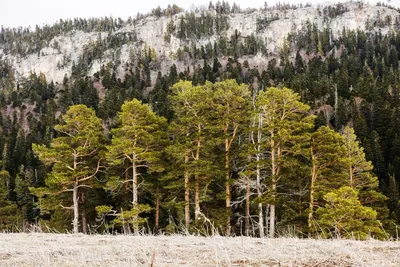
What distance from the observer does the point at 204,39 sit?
582 ft

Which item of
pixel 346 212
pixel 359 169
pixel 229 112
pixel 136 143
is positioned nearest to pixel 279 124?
pixel 229 112

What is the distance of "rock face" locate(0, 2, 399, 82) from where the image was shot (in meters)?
170

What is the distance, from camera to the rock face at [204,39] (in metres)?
170

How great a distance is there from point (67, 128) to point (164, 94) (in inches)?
2275

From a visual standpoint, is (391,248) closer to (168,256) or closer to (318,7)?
(168,256)

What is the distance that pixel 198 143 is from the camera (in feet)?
73.9

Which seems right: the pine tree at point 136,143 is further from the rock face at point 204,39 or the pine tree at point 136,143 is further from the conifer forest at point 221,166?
the rock face at point 204,39

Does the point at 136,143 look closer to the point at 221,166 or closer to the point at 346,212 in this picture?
the point at 221,166

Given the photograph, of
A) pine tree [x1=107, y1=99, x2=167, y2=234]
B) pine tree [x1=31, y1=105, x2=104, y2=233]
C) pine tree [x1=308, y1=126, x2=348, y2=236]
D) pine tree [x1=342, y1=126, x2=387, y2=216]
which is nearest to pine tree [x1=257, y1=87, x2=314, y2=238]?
pine tree [x1=308, y1=126, x2=348, y2=236]

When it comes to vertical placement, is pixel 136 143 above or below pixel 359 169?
above

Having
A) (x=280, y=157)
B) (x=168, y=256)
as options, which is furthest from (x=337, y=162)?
(x=168, y=256)

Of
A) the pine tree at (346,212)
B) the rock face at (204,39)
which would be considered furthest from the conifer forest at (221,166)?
the rock face at (204,39)

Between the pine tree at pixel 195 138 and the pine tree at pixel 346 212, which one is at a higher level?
the pine tree at pixel 195 138

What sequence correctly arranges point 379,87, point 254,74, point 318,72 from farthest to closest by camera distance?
point 254,74 → point 318,72 → point 379,87
